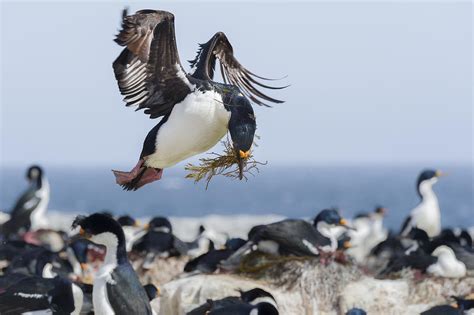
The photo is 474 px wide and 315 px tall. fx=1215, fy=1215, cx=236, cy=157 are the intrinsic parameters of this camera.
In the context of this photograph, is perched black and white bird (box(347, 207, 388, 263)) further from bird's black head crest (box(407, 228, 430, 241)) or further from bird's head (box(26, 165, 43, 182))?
bird's head (box(26, 165, 43, 182))

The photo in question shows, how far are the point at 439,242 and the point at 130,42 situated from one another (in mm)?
6837

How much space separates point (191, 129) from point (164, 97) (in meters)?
0.55

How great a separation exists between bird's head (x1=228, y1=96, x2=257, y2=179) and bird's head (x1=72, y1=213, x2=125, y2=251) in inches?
90.3

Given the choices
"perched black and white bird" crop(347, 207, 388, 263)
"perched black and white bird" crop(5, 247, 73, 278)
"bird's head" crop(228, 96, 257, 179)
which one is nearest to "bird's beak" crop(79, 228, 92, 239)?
"bird's head" crop(228, 96, 257, 179)

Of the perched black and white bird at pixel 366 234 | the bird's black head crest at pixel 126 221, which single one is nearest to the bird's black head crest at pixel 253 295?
the bird's black head crest at pixel 126 221

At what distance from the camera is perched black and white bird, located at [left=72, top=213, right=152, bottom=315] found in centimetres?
989

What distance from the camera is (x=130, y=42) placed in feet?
28.8

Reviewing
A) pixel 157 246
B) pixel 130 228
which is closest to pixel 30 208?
pixel 130 228

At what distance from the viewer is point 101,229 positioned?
401 inches

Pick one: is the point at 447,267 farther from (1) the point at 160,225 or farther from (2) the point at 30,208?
(2) the point at 30,208

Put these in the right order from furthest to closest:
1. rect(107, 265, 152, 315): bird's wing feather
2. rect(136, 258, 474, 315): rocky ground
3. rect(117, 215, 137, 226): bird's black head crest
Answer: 1. rect(117, 215, 137, 226): bird's black head crest
2. rect(136, 258, 474, 315): rocky ground
3. rect(107, 265, 152, 315): bird's wing feather

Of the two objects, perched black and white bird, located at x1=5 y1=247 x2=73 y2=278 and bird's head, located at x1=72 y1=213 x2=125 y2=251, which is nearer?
bird's head, located at x1=72 y1=213 x2=125 y2=251

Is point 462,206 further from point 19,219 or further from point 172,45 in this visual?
point 172,45

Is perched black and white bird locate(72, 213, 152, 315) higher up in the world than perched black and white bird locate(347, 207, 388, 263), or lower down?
higher up
